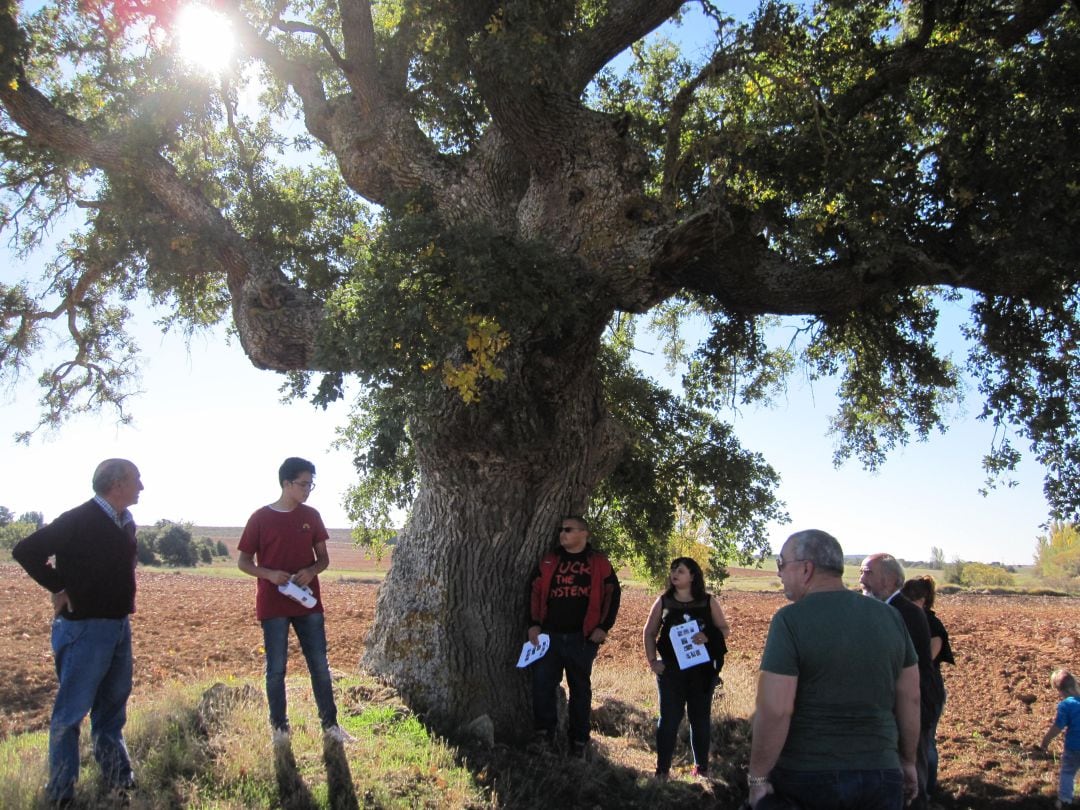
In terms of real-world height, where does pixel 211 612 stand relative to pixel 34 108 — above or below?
below

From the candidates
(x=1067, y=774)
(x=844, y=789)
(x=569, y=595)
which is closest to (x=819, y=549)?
(x=844, y=789)

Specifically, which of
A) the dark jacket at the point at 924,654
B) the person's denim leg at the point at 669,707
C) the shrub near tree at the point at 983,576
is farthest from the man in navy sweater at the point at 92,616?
the shrub near tree at the point at 983,576

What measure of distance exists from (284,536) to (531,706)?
3.01 metres

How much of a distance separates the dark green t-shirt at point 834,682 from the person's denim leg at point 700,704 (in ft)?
10.4

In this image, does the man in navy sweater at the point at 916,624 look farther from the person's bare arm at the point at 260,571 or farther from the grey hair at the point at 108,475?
the grey hair at the point at 108,475

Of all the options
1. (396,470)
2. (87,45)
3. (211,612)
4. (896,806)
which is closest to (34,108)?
(87,45)

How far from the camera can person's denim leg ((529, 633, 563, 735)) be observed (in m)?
7.18

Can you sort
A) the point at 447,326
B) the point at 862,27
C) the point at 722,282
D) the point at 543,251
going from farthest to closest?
the point at 862,27 → the point at 722,282 → the point at 543,251 → the point at 447,326

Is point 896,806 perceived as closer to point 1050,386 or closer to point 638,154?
point 638,154

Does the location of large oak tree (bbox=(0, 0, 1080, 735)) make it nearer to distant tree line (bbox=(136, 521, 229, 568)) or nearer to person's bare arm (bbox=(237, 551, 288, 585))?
person's bare arm (bbox=(237, 551, 288, 585))

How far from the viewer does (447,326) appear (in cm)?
660

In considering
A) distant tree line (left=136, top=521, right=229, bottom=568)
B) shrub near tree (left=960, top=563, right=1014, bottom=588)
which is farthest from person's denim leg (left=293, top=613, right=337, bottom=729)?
shrub near tree (left=960, top=563, right=1014, bottom=588)

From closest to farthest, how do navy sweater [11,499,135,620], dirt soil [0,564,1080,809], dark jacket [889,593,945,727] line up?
navy sweater [11,499,135,620] → dark jacket [889,593,945,727] → dirt soil [0,564,1080,809]

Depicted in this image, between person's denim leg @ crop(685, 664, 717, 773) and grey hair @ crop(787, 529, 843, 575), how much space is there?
125 inches
